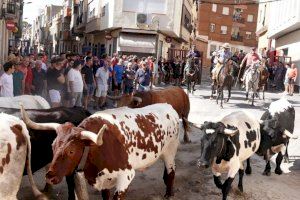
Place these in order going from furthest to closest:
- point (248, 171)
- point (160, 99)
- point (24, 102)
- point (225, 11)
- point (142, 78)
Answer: point (225, 11), point (142, 78), point (160, 99), point (248, 171), point (24, 102)

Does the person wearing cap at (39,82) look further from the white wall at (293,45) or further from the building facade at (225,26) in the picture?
the building facade at (225,26)

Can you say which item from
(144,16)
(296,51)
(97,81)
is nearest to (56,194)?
(97,81)

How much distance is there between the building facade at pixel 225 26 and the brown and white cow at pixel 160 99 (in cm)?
4587

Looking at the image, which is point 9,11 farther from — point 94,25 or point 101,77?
point 101,77

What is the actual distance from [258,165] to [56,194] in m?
4.54

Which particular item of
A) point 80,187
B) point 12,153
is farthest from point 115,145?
point 12,153

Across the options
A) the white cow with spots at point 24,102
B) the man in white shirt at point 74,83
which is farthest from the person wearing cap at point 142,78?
the white cow with spots at point 24,102

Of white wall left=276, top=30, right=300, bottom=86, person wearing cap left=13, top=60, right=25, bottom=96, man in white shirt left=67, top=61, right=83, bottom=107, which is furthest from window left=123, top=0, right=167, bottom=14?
person wearing cap left=13, top=60, right=25, bottom=96

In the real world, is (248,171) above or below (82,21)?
below

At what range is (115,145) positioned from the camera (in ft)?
18.3

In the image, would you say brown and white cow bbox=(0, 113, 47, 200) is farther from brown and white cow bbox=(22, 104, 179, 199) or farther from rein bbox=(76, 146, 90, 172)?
rein bbox=(76, 146, 90, 172)

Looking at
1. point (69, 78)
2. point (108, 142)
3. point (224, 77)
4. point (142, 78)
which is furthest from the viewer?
point (224, 77)

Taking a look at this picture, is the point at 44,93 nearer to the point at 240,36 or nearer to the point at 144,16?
the point at 144,16

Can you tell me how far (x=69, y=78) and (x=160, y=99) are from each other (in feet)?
9.87
